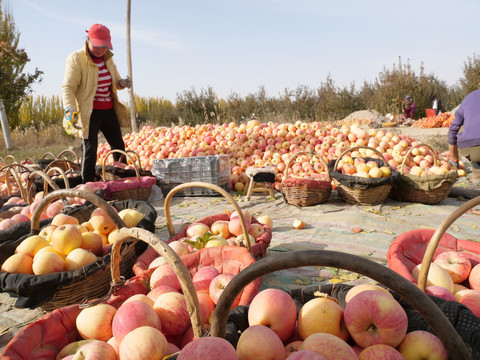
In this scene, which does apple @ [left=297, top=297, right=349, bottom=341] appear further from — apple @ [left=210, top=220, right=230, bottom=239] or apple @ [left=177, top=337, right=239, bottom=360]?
apple @ [left=210, top=220, right=230, bottom=239]

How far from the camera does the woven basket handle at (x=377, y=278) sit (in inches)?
33.6

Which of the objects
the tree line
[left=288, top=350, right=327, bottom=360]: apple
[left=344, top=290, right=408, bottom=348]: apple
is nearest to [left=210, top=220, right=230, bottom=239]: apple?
[left=344, top=290, right=408, bottom=348]: apple

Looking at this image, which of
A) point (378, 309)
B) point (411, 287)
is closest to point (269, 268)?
point (411, 287)

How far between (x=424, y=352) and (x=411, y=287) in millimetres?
476

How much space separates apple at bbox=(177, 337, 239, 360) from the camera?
0.89 m

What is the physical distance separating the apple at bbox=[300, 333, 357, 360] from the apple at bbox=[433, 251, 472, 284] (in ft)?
3.91

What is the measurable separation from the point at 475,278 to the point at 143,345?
181 cm

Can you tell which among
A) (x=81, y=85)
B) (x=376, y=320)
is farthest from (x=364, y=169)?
(x=81, y=85)

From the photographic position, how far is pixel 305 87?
55.8ft

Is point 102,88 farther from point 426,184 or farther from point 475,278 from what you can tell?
point 475,278

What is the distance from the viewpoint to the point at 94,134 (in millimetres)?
4852

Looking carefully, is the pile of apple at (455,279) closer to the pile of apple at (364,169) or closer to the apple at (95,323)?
the apple at (95,323)

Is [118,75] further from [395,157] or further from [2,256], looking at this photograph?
[395,157]

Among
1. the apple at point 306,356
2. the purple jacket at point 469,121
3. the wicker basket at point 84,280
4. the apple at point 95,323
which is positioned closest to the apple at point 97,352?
the apple at point 95,323
